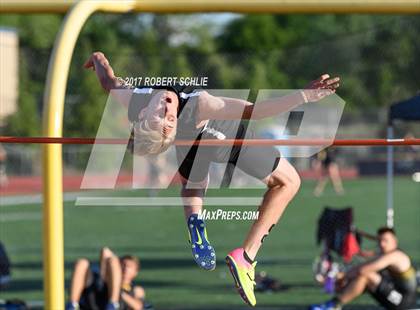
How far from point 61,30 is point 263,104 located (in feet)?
3.69

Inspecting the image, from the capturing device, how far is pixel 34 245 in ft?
46.5

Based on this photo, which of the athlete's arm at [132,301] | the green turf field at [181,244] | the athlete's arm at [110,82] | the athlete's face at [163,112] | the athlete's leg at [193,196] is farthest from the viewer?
the green turf field at [181,244]

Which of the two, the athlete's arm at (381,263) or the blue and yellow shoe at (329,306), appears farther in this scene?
the blue and yellow shoe at (329,306)

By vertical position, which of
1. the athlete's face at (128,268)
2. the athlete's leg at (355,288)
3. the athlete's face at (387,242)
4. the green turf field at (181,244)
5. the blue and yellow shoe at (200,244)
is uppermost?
the green turf field at (181,244)

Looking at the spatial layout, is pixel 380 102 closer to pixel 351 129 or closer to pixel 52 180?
pixel 351 129

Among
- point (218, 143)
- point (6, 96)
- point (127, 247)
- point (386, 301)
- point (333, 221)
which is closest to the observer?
point (218, 143)

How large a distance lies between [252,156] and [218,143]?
0.93 feet

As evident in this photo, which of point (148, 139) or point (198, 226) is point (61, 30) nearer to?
point (148, 139)

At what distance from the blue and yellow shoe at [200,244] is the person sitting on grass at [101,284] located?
2.65 meters

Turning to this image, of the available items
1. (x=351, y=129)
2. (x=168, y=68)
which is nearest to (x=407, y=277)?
(x=168, y=68)

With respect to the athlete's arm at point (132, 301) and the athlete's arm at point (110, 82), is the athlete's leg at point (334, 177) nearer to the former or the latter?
the athlete's arm at point (132, 301)

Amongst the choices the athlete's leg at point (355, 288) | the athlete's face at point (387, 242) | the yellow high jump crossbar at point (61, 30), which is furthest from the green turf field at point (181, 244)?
the athlete's face at point (387, 242)

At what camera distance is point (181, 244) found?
1411cm

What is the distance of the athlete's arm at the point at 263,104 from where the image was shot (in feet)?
16.1
